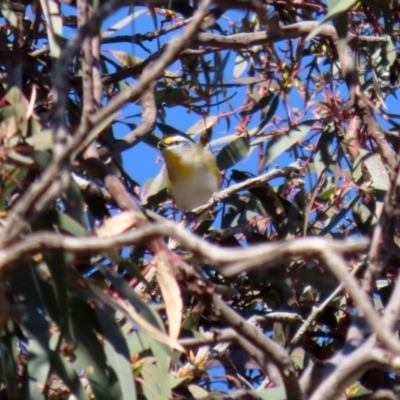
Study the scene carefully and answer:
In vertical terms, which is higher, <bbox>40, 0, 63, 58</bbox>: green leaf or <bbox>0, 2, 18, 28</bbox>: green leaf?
<bbox>0, 2, 18, 28</bbox>: green leaf

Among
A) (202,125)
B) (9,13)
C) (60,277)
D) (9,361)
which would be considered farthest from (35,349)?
(202,125)

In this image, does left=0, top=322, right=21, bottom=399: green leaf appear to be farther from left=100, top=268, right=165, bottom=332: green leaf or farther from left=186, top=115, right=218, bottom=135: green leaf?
left=186, top=115, right=218, bottom=135: green leaf

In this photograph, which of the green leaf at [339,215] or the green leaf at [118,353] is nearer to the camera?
the green leaf at [118,353]

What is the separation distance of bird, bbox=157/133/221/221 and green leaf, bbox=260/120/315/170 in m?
0.95

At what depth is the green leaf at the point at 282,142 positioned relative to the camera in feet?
7.79

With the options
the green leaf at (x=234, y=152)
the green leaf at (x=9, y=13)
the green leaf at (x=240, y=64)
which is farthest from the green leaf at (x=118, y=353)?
the green leaf at (x=240, y=64)

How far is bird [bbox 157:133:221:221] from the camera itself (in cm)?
347

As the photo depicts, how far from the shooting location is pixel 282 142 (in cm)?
239

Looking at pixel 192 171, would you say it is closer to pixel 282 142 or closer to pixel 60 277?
pixel 282 142

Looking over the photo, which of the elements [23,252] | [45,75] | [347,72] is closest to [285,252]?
[23,252]

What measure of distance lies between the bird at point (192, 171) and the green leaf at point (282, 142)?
952 mm

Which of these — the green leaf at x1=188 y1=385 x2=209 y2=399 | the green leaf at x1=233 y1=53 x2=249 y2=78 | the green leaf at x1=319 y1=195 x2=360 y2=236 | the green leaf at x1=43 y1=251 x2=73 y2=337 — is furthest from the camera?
the green leaf at x1=233 y1=53 x2=249 y2=78

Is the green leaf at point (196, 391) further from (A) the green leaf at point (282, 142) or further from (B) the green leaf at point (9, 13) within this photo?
(B) the green leaf at point (9, 13)

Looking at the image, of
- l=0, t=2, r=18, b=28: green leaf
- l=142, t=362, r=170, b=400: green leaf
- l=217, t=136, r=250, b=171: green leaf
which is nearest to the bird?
l=217, t=136, r=250, b=171: green leaf
